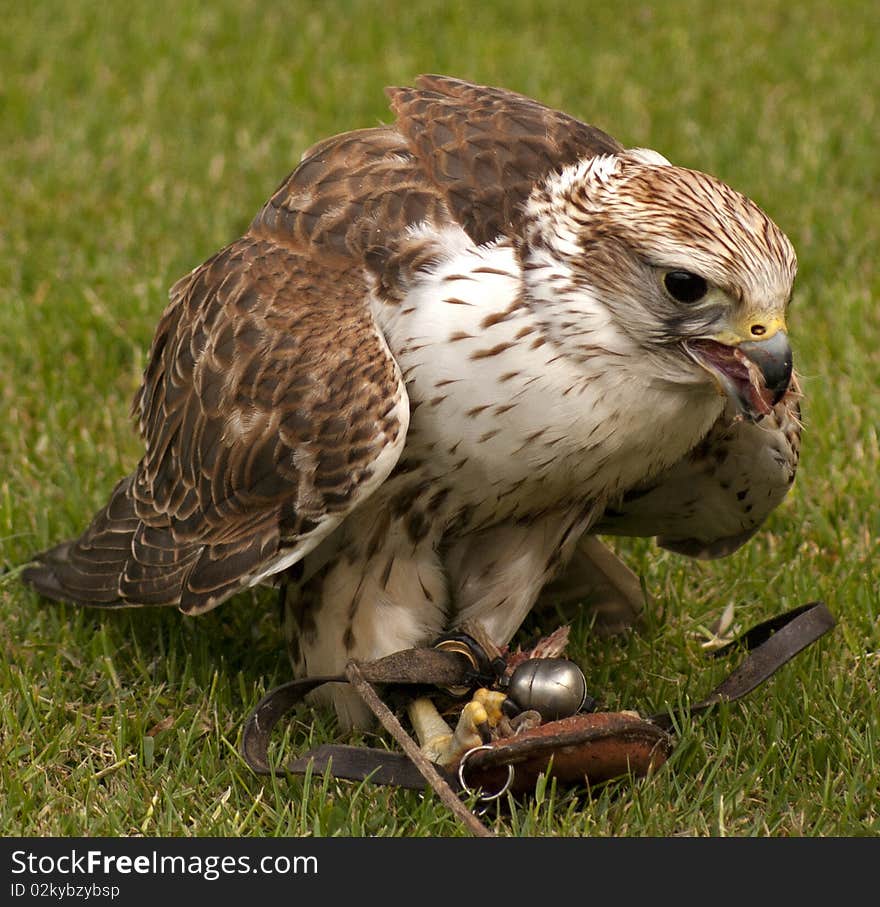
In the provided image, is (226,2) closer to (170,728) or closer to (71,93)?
(71,93)

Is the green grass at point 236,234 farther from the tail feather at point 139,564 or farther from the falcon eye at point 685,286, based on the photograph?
the falcon eye at point 685,286

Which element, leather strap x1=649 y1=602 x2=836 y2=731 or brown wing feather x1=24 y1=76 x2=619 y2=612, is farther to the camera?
leather strap x1=649 y1=602 x2=836 y2=731

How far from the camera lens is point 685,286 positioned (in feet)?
9.90

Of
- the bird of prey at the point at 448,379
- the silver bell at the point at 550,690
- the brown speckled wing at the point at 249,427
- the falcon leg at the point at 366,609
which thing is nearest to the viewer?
the bird of prey at the point at 448,379

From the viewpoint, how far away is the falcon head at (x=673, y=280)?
9.74ft

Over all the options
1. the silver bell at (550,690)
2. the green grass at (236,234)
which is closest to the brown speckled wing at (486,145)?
the silver bell at (550,690)

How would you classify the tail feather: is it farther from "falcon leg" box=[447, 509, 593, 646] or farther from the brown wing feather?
"falcon leg" box=[447, 509, 593, 646]

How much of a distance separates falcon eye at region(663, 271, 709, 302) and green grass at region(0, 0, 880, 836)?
105 centimetres

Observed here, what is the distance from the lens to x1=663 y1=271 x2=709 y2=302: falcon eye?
3.00 m

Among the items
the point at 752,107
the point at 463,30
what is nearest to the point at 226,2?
the point at 463,30

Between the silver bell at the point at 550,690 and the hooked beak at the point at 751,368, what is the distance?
748 mm

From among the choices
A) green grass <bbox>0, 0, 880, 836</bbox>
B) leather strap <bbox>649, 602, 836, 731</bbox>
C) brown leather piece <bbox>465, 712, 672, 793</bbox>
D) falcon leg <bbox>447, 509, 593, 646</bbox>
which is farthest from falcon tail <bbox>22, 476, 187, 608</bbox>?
leather strap <bbox>649, 602, 836, 731</bbox>

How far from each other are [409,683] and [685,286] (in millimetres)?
1151

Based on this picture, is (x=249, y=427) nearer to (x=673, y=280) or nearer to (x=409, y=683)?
(x=409, y=683)
